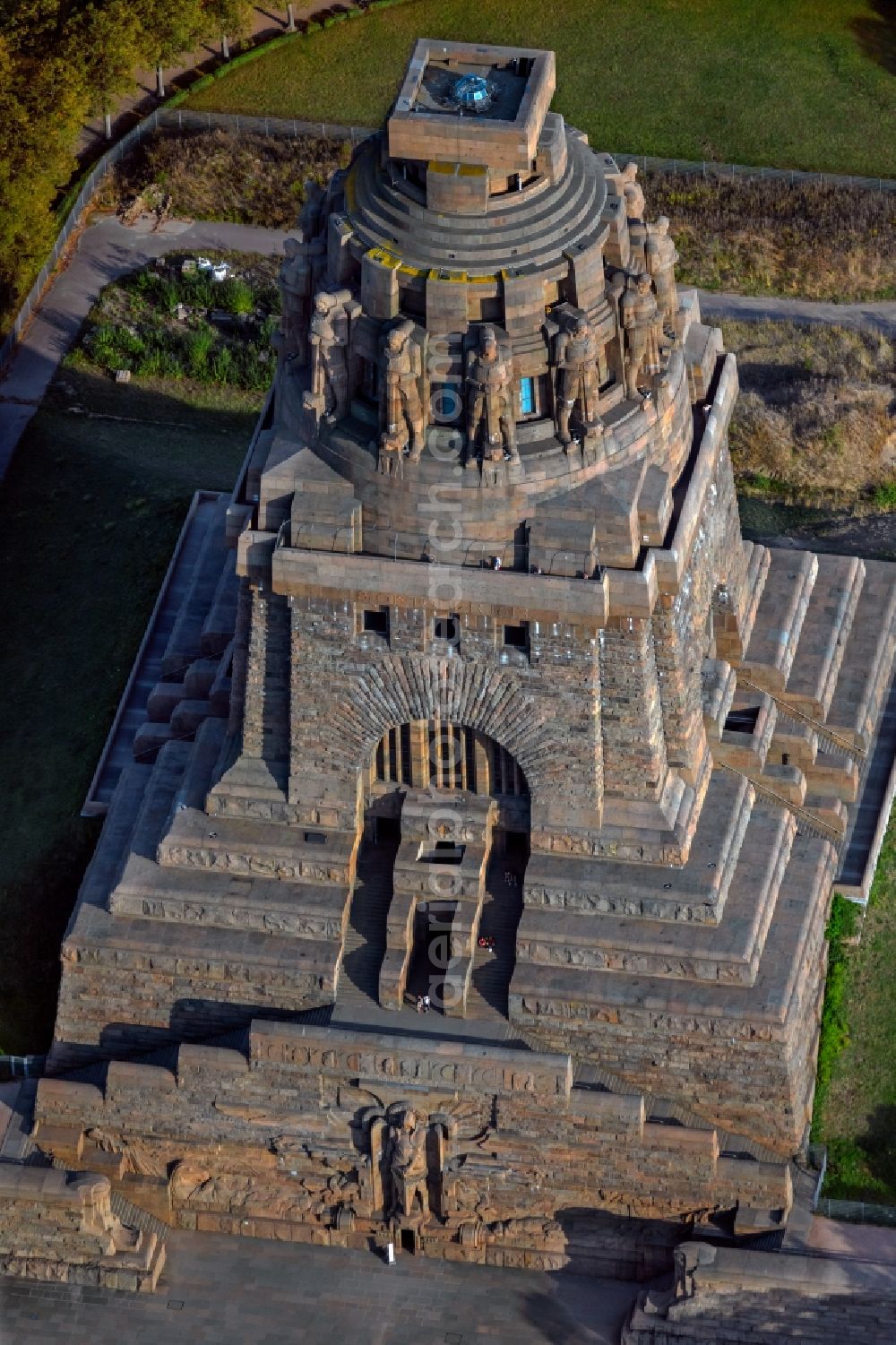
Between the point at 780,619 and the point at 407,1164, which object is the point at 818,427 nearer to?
the point at 780,619

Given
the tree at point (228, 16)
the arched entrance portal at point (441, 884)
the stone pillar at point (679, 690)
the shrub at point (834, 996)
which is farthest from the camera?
the tree at point (228, 16)

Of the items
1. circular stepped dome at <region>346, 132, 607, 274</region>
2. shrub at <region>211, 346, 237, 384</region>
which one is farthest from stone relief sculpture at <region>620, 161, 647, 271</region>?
shrub at <region>211, 346, 237, 384</region>

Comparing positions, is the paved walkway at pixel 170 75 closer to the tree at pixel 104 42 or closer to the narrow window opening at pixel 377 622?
the tree at pixel 104 42

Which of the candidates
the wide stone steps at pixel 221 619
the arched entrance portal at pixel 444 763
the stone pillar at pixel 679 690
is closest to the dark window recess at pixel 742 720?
the stone pillar at pixel 679 690

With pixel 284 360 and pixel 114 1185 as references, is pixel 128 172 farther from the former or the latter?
pixel 114 1185

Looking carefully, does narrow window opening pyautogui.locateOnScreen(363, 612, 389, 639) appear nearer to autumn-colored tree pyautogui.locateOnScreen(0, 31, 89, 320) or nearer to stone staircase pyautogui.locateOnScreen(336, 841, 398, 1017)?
stone staircase pyautogui.locateOnScreen(336, 841, 398, 1017)
